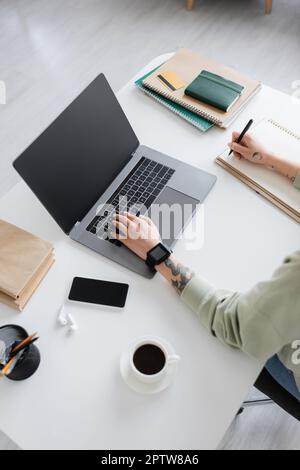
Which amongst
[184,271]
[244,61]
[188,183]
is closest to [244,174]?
[188,183]

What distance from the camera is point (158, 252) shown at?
91 centimetres

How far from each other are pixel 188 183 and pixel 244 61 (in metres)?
1.90

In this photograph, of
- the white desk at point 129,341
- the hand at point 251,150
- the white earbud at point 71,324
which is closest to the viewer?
the white desk at point 129,341

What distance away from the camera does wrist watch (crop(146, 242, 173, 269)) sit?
91 cm

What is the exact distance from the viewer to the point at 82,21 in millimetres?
2877

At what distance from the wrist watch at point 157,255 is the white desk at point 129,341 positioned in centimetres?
5

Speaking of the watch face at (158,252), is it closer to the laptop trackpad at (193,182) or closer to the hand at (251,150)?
the laptop trackpad at (193,182)

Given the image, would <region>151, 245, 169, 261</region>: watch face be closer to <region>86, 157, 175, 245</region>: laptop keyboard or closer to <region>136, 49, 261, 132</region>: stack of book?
<region>86, 157, 175, 245</region>: laptop keyboard

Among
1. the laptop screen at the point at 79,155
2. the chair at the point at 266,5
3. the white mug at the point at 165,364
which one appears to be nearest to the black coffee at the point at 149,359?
the white mug at the point at 165,364

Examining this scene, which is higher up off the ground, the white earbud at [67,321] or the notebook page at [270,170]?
the notebook page at [270,170]

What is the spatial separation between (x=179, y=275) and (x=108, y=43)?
2.36 meters

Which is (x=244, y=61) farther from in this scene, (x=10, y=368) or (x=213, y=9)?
(x=10, y=368)

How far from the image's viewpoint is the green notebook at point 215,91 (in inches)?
47.3

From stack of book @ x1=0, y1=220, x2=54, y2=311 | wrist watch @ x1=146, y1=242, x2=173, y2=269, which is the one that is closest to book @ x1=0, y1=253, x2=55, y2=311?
stack of book @ x1=0, y1=220, x2=54, y2=311
